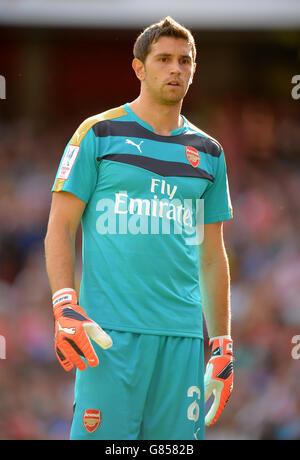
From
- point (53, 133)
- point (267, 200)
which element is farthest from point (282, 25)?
point (53, 133)

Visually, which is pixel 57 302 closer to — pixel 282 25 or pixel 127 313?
pixel 127 313

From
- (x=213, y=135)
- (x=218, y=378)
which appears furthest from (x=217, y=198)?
(x=213, y=135)

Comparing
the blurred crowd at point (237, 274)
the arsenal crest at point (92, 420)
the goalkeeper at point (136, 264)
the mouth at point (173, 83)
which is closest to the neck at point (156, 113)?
the goalkeeper at point (136, 264)

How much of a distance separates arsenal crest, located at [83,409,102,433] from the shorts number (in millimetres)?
402

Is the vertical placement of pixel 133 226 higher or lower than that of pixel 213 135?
lower

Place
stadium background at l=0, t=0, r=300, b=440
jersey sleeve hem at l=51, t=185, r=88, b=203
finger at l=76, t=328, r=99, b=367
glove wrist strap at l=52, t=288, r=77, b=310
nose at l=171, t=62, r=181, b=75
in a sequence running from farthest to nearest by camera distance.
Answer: stadium background at l=0, t=0, r=300, b=440
nose at l=171, t=62, r=181, b=75
jersey sleeve hem at l=51, t=185, r=88, b=203
glove wrist strap at l=52, t=288, r=77, b=310
finger at l=76, t=328, r=99, b=367

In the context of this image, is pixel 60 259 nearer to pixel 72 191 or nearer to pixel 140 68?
pixel 72 191

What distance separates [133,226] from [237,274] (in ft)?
16.6

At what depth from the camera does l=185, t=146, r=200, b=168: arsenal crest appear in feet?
11.2

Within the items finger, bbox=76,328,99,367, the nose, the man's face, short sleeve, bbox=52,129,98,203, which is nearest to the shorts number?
finger, bbox=76,328,99,367

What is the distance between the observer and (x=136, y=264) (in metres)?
3.18

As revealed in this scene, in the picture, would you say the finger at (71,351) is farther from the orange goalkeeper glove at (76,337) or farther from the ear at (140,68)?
the ear at (140,68)

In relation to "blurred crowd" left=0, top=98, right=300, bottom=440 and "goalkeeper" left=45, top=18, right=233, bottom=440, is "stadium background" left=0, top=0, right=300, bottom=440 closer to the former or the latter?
"blurred crowd" left=0, top=98, right=300, bottom=440
